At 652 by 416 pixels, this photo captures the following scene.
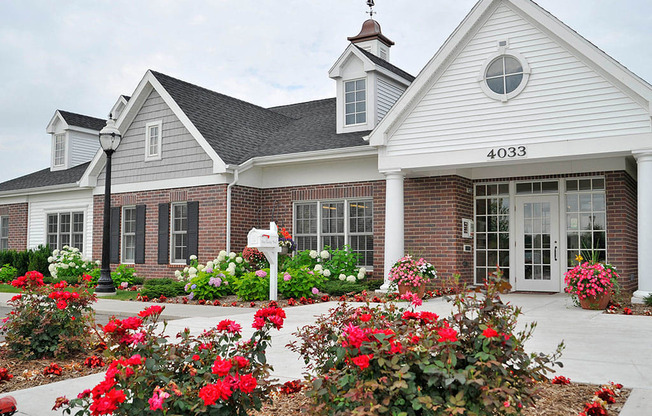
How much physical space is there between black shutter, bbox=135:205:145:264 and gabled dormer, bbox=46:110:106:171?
7.26 meters

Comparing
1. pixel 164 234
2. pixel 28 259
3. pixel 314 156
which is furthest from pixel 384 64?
pixel 28 259

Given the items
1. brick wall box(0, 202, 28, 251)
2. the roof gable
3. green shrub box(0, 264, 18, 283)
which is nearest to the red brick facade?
the roof gable

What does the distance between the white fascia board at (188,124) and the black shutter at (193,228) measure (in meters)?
1.31

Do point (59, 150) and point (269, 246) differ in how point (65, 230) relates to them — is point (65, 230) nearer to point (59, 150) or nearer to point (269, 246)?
point (59, 150)

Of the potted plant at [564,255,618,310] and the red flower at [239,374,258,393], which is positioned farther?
the potted plant at [564,255,618,310]

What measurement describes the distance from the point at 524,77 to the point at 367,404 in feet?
32.8

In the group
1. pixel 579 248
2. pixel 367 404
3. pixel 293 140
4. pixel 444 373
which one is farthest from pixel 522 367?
pixel 293 140

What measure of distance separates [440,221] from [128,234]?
31.3 ft

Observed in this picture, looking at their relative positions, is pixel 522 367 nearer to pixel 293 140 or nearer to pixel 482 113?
pixel 482 113

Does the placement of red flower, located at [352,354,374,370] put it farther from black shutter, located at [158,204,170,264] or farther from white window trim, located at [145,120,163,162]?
white window trim, located at [145,120,163,162]

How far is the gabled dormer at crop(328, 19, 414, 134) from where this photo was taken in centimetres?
1545

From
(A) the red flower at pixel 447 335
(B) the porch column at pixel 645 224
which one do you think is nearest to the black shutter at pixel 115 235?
(B) the porch column at pixel 645 224

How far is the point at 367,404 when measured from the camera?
288 cm

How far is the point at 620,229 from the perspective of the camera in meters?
11.8
